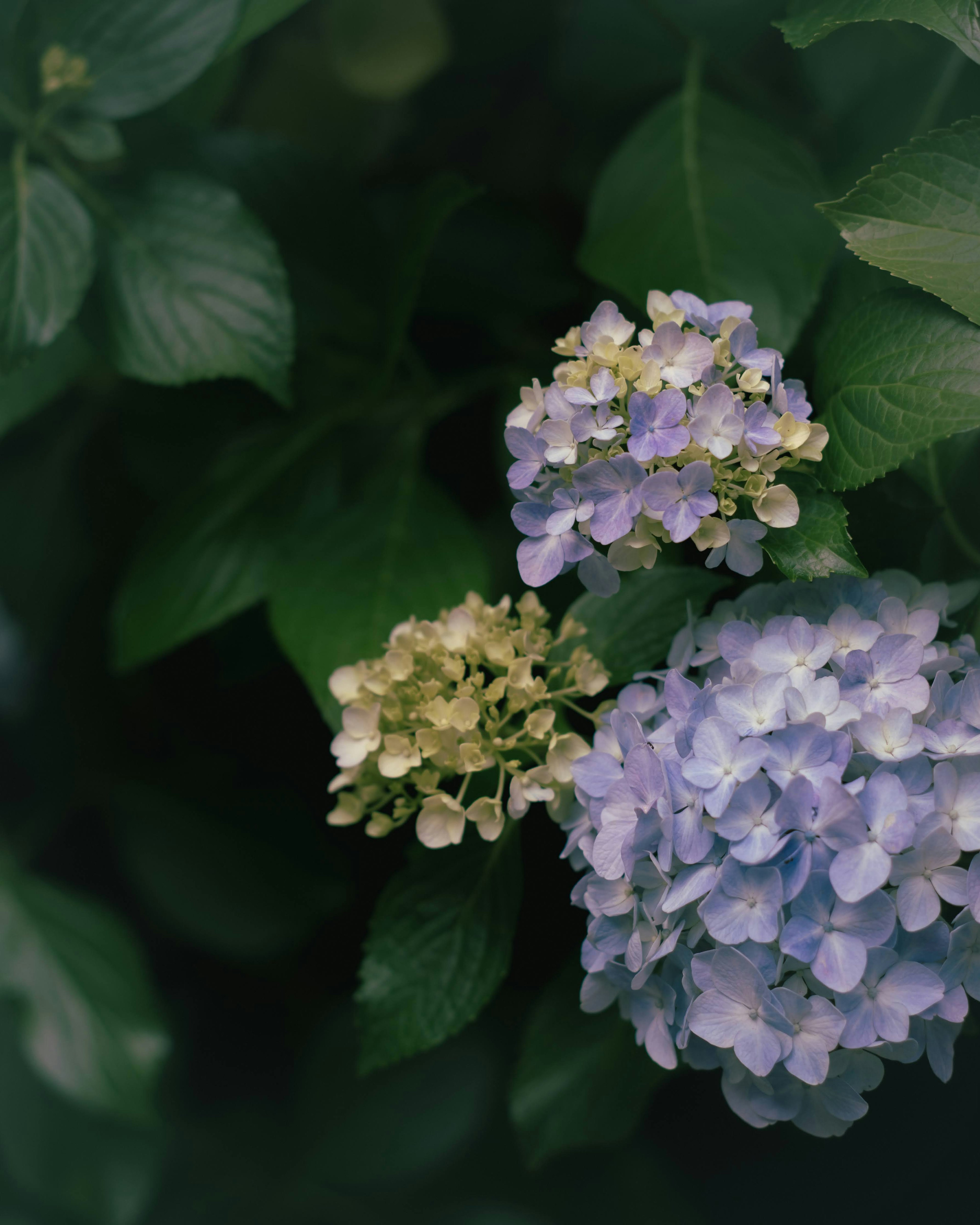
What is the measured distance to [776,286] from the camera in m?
0.56

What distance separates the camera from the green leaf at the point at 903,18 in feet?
1.45

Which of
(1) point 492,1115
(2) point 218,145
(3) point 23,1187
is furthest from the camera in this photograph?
(3) point 23,1187

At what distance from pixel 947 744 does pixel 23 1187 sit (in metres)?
0.94

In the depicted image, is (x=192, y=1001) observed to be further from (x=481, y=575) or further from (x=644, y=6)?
(x=644, y=6)

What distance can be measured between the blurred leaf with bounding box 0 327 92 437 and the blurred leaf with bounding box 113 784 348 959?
0.37 metres

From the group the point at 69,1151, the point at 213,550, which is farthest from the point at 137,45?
the point at 69,1151

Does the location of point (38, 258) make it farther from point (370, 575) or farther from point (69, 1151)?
point (69, 1151)

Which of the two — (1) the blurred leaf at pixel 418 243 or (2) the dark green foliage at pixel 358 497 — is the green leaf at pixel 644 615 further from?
(1) the blurred leaf at pixel 418 243

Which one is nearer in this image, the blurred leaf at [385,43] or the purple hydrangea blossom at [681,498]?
the purple hydrangea blossom at [681,498]

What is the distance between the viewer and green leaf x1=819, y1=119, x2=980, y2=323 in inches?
17.1

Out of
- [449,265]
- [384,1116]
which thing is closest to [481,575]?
[449,265]

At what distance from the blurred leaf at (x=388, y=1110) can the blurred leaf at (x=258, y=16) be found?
0.71 meters

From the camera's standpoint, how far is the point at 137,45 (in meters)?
0.61

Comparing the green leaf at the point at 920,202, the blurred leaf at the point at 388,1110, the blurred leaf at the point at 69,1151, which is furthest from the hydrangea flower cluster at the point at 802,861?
the blurred leaf at the point at 69,1151
